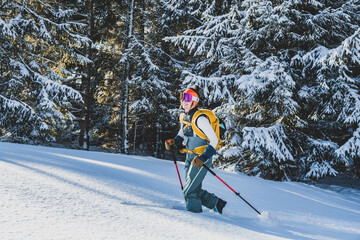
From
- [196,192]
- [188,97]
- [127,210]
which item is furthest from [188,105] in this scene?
[127,210]

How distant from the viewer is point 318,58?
23.1 feet

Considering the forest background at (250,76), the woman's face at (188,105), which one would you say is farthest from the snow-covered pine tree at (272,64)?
the woman's face at (188,105)

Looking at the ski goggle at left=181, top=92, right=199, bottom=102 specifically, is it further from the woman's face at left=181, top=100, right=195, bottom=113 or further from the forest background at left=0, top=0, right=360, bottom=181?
the forest background at left=0, top=0, right=360, bottom=181

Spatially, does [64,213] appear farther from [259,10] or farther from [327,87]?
[259,10]

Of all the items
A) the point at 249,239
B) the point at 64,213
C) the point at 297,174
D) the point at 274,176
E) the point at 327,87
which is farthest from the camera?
the point at 297,174

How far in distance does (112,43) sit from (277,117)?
442 inches

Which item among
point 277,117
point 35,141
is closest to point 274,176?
point 277,117

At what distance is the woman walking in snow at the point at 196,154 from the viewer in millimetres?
2803

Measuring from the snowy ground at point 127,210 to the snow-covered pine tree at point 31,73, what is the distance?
645 centimetres

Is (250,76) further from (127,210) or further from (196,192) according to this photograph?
(127,210)

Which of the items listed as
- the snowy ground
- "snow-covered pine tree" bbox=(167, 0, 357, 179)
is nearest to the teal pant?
the snowy ground

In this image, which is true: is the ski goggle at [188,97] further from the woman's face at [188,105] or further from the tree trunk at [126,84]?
the tree trunk at [126,84]

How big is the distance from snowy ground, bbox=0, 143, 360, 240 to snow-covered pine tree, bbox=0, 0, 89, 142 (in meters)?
6.45

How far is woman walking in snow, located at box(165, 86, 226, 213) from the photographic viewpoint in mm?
2803
